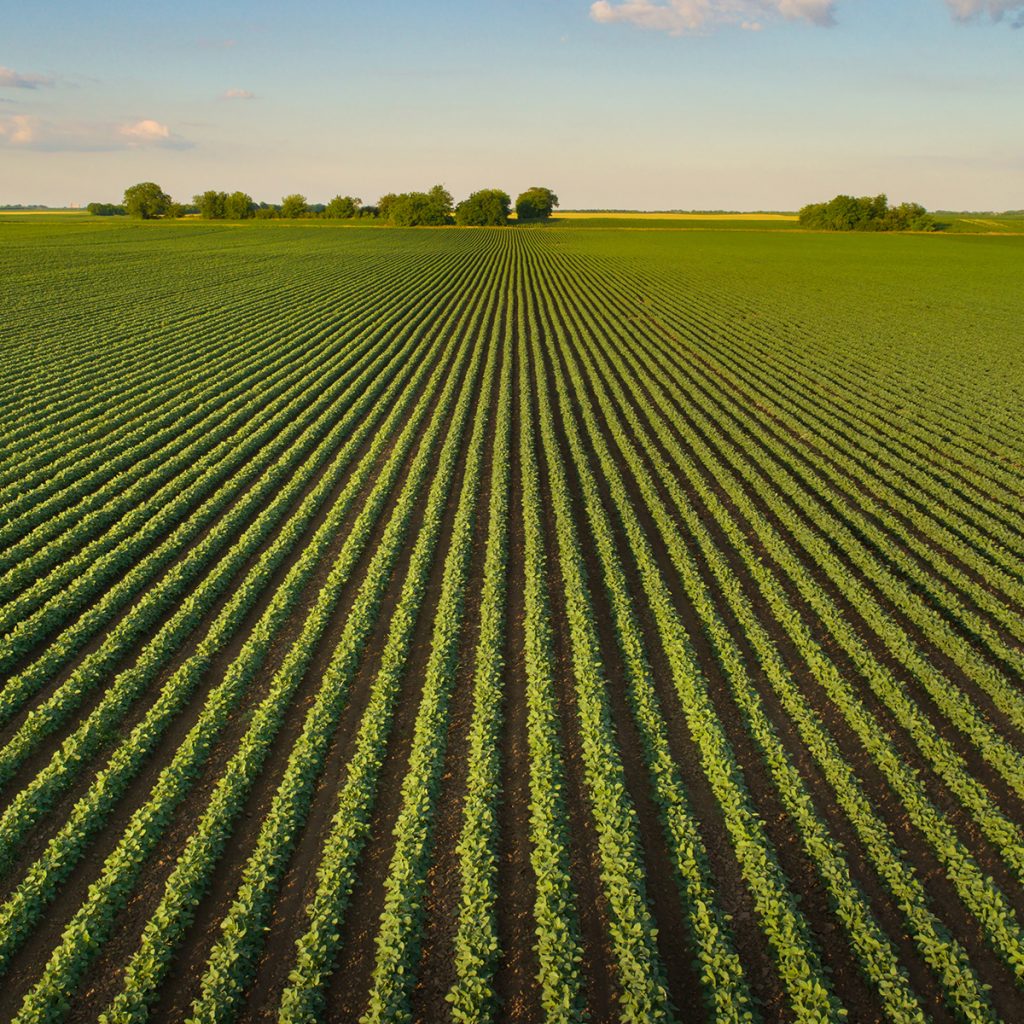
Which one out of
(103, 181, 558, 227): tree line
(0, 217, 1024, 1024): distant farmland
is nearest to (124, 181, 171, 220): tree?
(103, 181, 558, 227): tree line

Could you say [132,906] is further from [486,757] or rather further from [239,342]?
[239,342]

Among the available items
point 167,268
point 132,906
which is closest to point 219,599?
point 132,906

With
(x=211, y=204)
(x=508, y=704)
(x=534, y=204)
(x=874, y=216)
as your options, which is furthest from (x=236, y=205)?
(x=508, y=704)

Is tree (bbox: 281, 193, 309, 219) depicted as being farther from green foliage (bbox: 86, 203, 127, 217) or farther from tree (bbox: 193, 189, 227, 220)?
green foliage (bbox: 86, 203, 127, 217)

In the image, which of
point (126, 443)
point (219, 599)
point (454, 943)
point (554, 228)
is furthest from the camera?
point (554, 228)

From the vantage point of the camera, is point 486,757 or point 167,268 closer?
point 486,757

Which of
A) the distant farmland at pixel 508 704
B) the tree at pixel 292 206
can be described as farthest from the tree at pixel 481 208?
the distant farmland at pixel 508 704

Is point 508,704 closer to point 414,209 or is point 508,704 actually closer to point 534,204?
point 414,209
